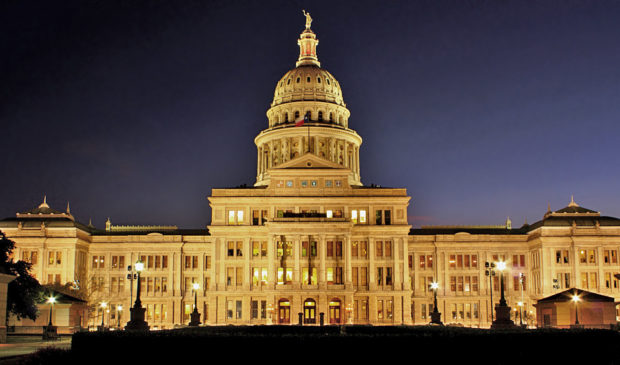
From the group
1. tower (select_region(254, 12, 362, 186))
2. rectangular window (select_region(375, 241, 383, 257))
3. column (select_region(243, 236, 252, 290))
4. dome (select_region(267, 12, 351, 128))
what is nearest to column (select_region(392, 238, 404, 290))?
rectangular window (select_region(375, 241, 383, 257))

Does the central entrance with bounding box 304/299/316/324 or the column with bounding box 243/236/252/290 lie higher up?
the column with bounding box 243/236/252/290

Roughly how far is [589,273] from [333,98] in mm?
62494

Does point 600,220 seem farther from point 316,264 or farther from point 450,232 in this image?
point 316,264

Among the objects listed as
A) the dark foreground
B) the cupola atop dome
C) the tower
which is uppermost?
the cupola atop dome

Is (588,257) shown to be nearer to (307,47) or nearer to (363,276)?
(363,276)

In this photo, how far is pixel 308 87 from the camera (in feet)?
527

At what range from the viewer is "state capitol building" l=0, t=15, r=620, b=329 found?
377 ft

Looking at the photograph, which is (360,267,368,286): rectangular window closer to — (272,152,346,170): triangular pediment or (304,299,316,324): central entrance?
(304,299,316,324): central entrance

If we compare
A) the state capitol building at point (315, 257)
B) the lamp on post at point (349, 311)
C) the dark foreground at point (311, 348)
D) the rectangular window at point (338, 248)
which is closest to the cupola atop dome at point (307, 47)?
the state capitol building at point (315, 257)

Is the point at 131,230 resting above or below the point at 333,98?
below

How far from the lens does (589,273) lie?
415ft

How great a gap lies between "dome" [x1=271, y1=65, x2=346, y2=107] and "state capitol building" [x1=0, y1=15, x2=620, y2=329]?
58.7 feet

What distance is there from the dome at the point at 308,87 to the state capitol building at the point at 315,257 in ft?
58.7

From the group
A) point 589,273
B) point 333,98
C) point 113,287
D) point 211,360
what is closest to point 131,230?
point 113,287
